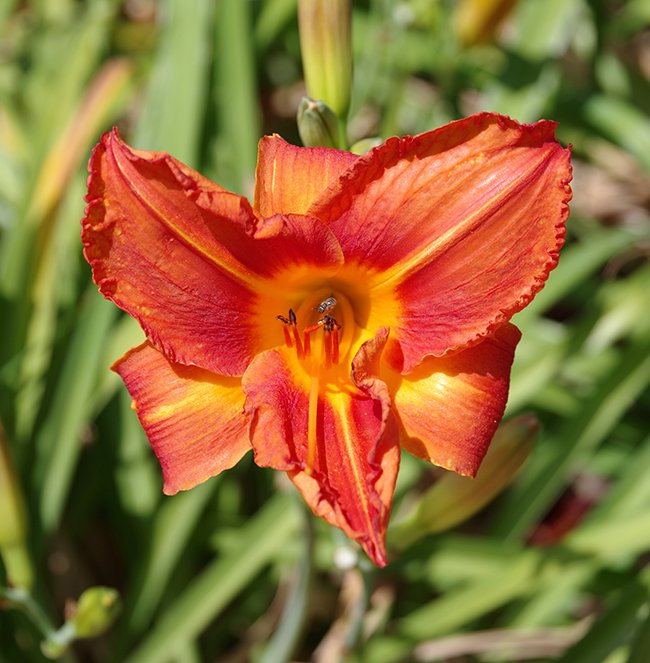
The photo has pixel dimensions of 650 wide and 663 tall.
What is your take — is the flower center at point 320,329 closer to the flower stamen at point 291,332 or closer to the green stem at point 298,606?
the flower stamen at point 291,332

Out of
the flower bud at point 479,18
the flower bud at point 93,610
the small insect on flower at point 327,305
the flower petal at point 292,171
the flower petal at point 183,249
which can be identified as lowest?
the flower bud at point 93,610

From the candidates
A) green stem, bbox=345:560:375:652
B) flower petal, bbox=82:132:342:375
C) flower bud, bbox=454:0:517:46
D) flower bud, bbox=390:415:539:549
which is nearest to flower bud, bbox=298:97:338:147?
flower petal, bbox=82:132:342:375

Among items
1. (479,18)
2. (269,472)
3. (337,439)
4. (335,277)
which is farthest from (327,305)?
(479,18)

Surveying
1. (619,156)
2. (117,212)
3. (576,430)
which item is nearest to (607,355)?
(576,430)

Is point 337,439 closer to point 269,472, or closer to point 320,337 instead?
point 320,337

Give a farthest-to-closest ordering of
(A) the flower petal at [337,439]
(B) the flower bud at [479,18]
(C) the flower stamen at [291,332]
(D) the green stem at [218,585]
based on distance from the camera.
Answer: (B) the flower bud at [479,18] < (D) the green stem at [218,585] < (C) the flower stamen at [291,332] < (A) the flower petal at [337,439]

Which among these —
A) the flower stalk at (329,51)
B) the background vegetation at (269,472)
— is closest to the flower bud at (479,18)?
the background vegetation at (269,472)
